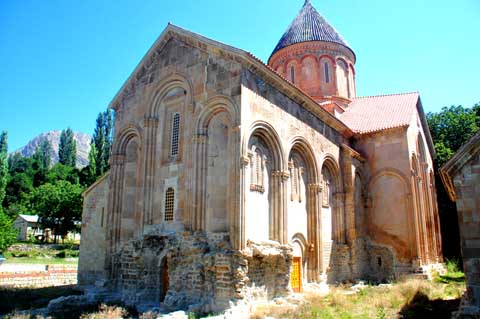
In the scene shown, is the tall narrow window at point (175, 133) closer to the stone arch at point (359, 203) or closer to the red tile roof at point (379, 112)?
the stone arch at point (359, 203)

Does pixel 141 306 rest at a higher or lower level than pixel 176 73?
lower

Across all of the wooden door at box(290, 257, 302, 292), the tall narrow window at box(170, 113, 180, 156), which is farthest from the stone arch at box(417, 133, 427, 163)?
the tall narrow window at box(170, 113, 180, 156)

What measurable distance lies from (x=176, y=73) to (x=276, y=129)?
4.65 meters

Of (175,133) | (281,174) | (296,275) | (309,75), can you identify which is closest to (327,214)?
(296,275)

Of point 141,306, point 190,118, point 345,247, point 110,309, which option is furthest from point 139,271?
point 345,247

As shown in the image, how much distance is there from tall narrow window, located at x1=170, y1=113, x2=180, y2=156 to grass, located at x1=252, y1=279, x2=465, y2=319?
22.5 ft

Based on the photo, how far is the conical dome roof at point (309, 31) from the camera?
2558 cm

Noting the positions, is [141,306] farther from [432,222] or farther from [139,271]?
[432,222]

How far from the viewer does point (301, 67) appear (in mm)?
25359

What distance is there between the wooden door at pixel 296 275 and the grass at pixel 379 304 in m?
0.84

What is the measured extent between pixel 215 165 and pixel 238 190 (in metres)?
1.66

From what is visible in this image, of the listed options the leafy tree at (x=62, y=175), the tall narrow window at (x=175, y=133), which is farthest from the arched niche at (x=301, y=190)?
the leafy tree at (x=62, y=175)

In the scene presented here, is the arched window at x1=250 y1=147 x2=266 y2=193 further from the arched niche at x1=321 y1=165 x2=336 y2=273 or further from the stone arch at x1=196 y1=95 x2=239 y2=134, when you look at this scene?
the arched niche at x1=321 y1=165 x2=336 y2=273

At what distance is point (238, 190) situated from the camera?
12.5 meters
